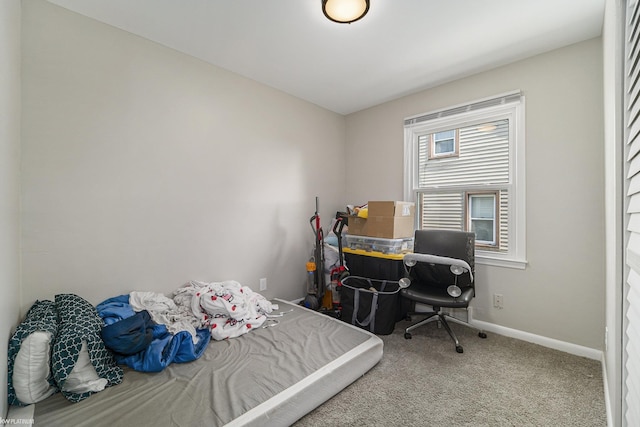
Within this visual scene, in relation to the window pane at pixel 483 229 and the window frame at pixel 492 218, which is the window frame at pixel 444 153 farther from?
the window pane at pixel 483 229

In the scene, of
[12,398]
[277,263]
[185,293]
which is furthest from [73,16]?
[277,263]

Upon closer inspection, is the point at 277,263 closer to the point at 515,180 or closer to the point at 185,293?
the point at 185,293

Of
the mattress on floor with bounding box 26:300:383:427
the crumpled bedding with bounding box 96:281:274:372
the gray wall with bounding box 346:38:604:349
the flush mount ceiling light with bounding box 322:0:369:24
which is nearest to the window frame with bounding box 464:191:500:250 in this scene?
the gray wall with bounding box 346:38:604:349

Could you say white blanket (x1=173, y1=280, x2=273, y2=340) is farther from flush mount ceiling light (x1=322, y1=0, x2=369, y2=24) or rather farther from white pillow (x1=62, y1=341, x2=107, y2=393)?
flush mount ceiling light (x1=322, y1=0, x2=369, y2=24)

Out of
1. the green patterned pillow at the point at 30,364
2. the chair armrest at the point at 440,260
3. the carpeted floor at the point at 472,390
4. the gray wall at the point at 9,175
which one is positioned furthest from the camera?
the chair armrest at the point at 440,260

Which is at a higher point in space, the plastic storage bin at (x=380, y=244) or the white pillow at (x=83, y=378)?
the plastic storage bin at (x=380, y=244)

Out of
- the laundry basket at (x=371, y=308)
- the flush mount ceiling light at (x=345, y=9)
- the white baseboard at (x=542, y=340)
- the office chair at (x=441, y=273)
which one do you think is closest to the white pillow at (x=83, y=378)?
the laundry basket at (x=371, y=308)

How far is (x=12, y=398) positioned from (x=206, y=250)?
1421 mm

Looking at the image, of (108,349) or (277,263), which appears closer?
(108,349)

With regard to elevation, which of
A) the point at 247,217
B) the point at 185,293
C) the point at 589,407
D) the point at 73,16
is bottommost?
the point at 589,407

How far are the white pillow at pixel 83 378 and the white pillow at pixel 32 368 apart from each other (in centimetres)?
10

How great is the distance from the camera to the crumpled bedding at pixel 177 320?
5.43ft

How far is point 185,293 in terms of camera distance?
90.6 inches

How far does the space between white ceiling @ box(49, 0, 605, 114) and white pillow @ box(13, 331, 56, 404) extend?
2.08 m
